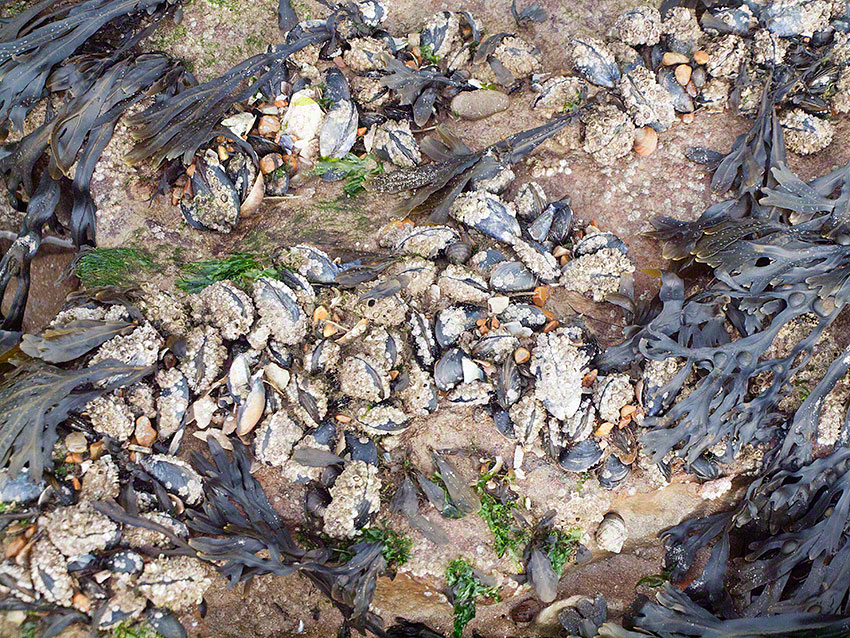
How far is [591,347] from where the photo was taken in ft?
7.53

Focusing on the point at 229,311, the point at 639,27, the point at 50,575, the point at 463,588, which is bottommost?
the point at 463,588

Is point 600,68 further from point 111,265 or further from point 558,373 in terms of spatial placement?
point 111,265

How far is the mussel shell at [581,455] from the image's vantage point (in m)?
2.26

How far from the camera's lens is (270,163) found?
258 centimetres

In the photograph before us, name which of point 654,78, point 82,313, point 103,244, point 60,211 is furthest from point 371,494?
point 654,78

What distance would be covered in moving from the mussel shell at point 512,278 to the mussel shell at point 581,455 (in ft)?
1.99

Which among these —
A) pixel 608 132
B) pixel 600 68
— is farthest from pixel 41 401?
pixel 600 68

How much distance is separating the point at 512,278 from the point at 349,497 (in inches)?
38.8

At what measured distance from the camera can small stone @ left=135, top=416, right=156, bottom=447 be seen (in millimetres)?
2129

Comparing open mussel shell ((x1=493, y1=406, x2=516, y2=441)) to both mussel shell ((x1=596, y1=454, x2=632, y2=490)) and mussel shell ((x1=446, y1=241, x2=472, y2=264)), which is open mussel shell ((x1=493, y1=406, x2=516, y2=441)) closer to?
mussel shell ((x1=596, y1=454, x2=632, y2=490))

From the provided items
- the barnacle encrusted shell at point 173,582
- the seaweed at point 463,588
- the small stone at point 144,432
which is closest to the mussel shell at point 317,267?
the small stone at point 144,432

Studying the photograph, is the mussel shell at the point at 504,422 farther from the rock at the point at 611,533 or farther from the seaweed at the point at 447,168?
the seaweed at the point at 447,168

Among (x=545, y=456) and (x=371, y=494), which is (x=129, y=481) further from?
(x=545, y=456)

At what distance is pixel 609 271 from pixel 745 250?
0.49 meters
